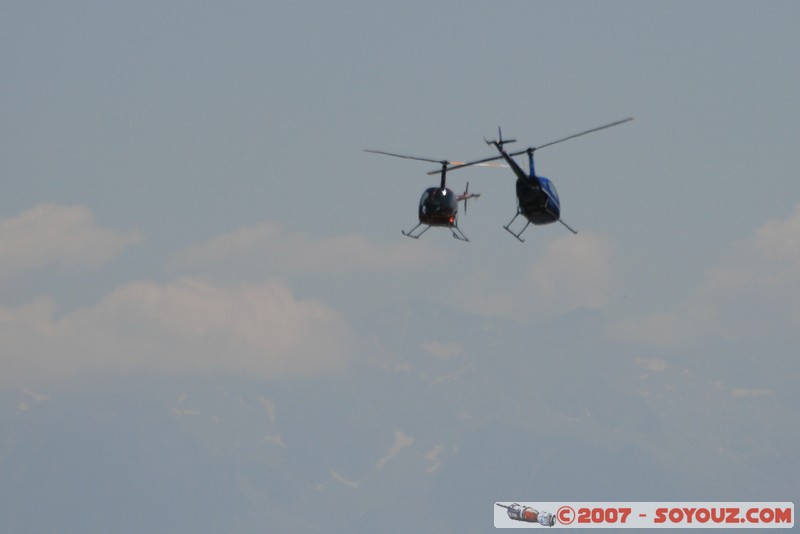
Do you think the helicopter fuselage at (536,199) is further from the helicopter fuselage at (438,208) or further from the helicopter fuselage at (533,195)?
the helicopter fuselage at (438,208)

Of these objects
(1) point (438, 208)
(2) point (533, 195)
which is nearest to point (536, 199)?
(2) point (533, 195)

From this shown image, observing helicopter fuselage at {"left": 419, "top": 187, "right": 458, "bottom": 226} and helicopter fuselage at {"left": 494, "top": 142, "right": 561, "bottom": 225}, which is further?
helicopter fuselage at {"left": 419, "top": 187, "right": 458, "bottom": 226}

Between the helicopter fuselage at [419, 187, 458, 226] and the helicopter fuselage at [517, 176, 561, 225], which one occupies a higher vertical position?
the helicopter fuselage at [419, 187, 458, 226]

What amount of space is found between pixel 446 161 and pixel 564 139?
47.9 ft

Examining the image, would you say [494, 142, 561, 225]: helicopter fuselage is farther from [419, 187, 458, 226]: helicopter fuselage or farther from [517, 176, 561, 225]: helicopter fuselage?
[419, 187, 458, 226]: helicopter fuselage

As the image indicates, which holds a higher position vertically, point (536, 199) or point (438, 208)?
point (438, 208)

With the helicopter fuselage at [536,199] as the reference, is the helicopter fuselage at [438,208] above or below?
above

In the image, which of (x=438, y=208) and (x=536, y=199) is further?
(x=438, y=208)

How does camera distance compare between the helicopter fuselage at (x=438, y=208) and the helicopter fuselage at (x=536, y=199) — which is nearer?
the helicopter fuselage at (x=536, y=199)

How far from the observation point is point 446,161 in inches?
4353

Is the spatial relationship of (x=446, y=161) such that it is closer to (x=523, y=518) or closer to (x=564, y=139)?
(x=564, y=139)

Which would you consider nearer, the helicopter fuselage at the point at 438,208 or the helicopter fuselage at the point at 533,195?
the helicopter fuselage at the point at 533,195

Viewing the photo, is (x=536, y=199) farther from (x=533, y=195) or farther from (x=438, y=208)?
(x=438, y=208)

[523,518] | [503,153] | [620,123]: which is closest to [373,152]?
[503,153]
